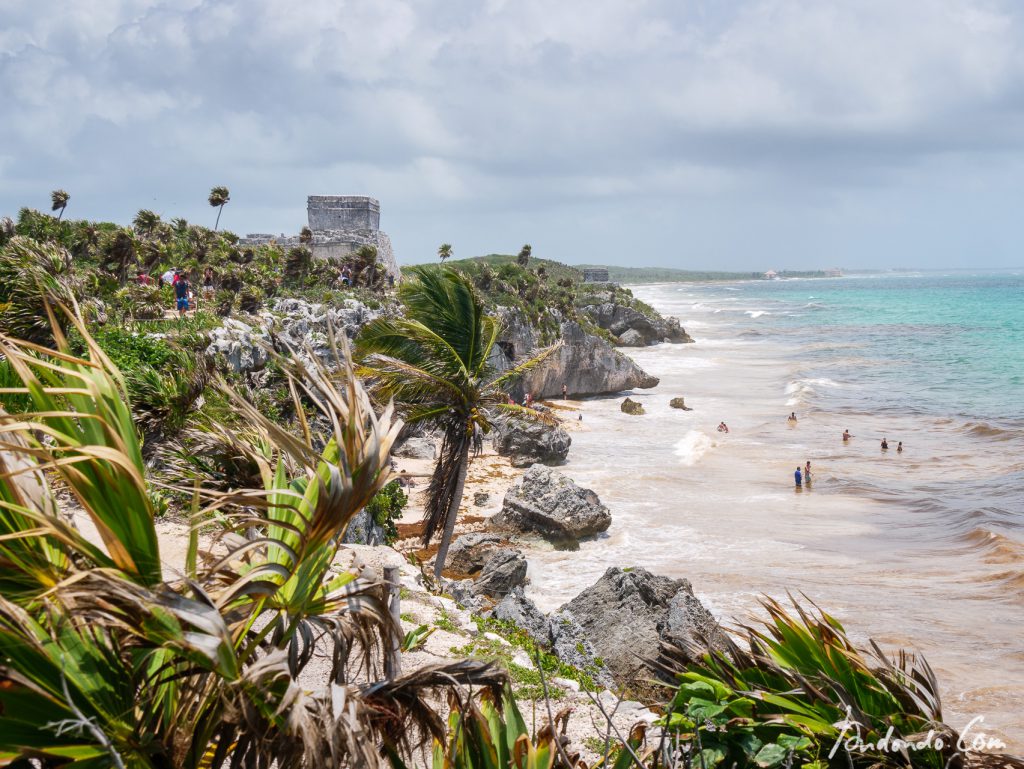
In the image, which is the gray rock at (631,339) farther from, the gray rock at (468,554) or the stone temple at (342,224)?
the gray rock at (468,554)

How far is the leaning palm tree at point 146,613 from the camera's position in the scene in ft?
7.36

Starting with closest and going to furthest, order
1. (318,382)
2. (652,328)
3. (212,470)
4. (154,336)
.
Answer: (318,382), (212,470), (154,336), (652,328)

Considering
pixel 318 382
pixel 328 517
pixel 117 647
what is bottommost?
pixel 117 647

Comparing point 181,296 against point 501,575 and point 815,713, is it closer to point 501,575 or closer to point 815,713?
point 501,575

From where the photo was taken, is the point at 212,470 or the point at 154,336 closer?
the point at 212,470

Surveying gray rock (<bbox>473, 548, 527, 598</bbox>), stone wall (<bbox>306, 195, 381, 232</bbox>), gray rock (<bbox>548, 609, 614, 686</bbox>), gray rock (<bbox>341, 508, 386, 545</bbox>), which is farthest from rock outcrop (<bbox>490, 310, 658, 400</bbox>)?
gray rock (<bbox>548, 609, 614, 686</bbox>)

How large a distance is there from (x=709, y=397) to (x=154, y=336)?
99.0 feet

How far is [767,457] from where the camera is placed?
27.1 meters

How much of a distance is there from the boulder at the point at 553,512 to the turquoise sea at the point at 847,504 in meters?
0.59

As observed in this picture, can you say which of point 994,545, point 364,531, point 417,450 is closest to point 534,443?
point 417,450

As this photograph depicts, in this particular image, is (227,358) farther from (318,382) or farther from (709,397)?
(709,397)

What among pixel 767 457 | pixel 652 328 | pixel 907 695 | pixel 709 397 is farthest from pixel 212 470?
pixel 652 328

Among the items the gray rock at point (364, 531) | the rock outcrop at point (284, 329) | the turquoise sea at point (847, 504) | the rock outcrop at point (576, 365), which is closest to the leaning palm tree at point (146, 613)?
the turquoise sea at point (847, 504)

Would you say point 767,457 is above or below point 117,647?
below
